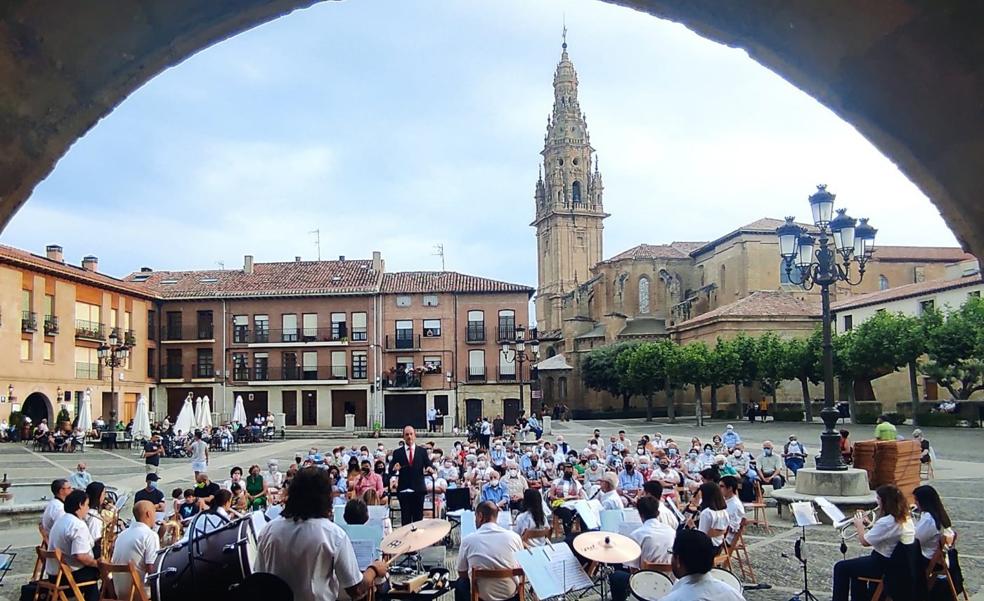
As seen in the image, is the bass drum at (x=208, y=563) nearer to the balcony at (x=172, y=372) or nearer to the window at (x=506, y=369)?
the window at (x=506, y=369)

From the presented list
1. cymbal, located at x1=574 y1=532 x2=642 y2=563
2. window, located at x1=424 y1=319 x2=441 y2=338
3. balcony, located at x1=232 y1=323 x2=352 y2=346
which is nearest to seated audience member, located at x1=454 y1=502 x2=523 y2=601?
cymbal, located at x1=574 y1=532 x2=642 y2=563

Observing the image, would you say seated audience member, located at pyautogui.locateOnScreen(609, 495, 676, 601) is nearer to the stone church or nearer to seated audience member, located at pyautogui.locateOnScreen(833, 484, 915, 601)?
seated audience member, located at pyautogui.locateOnScreen(833, 484, 915, 601)

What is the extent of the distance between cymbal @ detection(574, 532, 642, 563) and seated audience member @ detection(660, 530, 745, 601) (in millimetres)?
2826

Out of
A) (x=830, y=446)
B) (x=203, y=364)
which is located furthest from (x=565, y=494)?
(x=203, y=364)

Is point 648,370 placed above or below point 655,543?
above

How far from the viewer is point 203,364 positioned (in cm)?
5294

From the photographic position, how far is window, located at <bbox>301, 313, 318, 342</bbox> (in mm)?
52469

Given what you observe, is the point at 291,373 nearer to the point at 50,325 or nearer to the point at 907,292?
the point at 50,325

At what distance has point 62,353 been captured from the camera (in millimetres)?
40750

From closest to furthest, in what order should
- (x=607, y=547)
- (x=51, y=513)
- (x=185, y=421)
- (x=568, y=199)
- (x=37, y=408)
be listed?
(x=607, y=547) → (x=51, y=513) → (x=185, y=421) → (x=37, y=408) → (x=568, y=199)

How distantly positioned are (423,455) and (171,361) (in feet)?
146

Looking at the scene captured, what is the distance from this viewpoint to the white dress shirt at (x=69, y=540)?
300 inches

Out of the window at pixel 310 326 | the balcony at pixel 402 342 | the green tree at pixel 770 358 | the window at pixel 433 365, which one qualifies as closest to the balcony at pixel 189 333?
the window at pixel 310 326

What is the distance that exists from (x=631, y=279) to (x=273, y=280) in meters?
31.9
